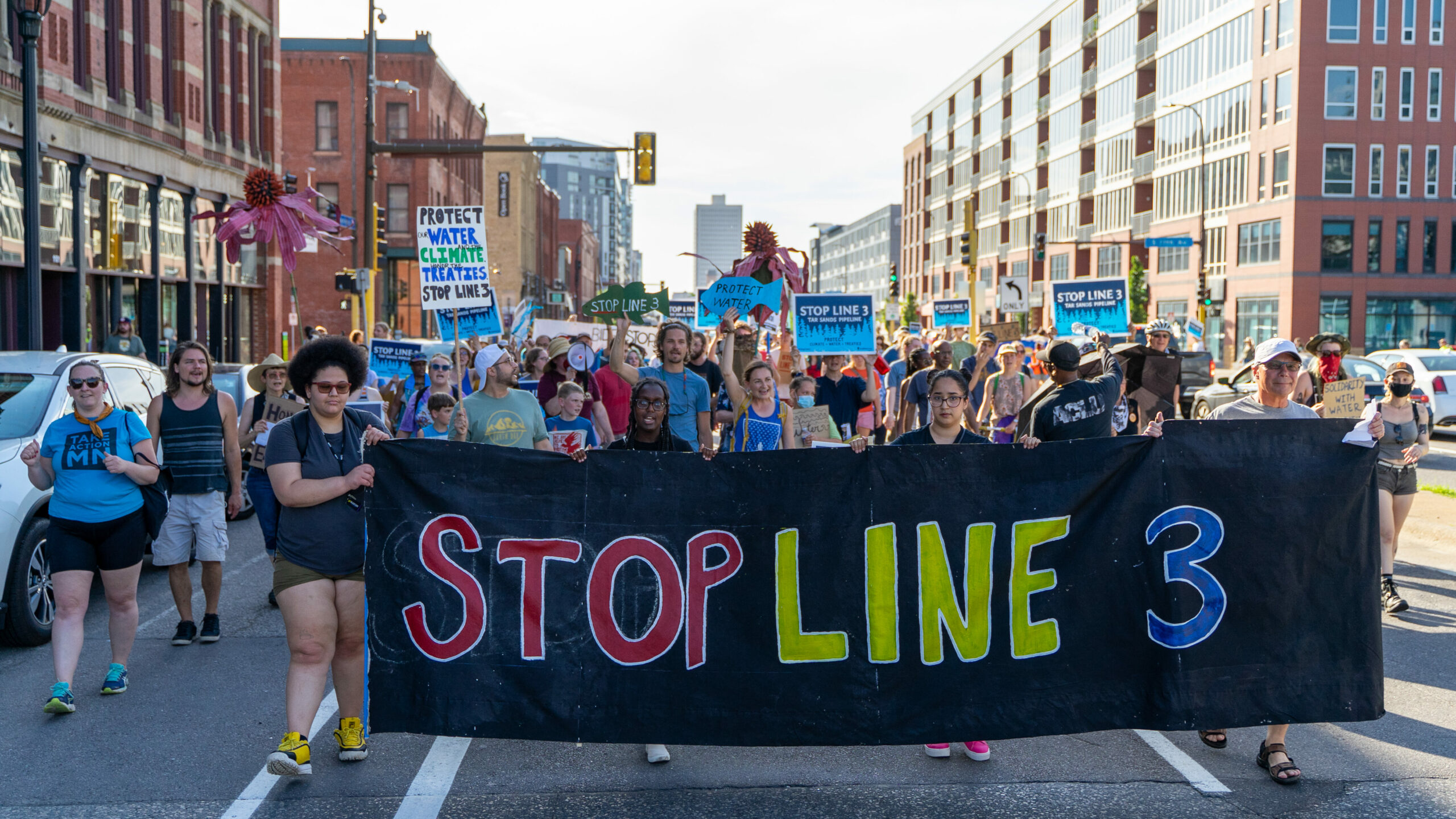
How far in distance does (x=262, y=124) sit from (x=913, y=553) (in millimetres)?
34313

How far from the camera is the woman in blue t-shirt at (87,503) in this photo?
6.26m

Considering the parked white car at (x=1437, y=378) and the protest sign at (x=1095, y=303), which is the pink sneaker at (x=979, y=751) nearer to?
the protest sign at (x=1095, y=303)

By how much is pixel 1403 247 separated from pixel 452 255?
50.9 metres

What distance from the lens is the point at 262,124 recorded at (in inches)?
1398

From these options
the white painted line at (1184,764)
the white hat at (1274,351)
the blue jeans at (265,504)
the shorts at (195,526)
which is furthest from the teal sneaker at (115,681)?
the white hat at (1274,351)

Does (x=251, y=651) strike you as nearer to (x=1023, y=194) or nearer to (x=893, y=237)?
(x=1023, y=194)

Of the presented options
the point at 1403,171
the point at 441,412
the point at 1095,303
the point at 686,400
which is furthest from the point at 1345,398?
the point at 1403,171

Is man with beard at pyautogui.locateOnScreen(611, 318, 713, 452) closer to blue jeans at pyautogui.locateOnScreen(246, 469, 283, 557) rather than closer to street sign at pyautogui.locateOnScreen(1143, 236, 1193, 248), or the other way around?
blue jeans at pyautogui.locateOnScreen(246, 469, 283, 557)

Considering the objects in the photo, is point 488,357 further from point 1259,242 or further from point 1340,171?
point 1259,242

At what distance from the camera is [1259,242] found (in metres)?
53.8

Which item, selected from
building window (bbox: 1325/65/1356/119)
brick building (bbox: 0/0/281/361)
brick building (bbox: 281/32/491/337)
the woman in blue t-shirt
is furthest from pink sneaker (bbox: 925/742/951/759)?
building window (bbox: 1325/65/1356/119)

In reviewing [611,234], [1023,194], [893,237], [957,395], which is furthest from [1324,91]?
[611,234]

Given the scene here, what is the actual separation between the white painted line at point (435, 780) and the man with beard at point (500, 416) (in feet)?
7.07

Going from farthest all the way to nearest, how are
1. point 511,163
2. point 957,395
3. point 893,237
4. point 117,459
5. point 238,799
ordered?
point 893,237 < point 511,163 < point 117,459 < point 957,395 < point 238,799
